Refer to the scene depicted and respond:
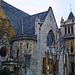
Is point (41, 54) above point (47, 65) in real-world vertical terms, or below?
above

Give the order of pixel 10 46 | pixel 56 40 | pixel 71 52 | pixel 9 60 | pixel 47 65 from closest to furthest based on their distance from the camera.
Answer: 1. pixel 9 60
2. pixel 10 46
3. pixel 47 65
4. pixel 56 40
5. pixel 71 52

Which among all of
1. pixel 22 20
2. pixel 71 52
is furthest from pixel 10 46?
pixel 71 52

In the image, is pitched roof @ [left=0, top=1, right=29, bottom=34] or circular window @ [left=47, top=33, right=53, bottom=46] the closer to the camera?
pitched roof @ [left=0, top=1, right=29, bottom=34]

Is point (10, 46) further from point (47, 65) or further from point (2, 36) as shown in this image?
point (47, 65)

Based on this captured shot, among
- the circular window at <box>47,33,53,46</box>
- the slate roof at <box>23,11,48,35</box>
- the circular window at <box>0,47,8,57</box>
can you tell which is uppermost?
the slate roof at <box>23,11,48,35</box>

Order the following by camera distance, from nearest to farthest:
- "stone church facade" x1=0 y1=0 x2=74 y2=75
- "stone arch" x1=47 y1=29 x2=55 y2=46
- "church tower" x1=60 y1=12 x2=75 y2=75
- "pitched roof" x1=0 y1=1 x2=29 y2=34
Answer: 1. "stone church facade" x1=0 y1=0 x2=74 y2=75
2. "pitched roof" x1=0 y1=1 x2=29 y2=34
3. "stone arch" x1=47 y1=29 x2=55 y2=46
4. "church tower" x1=60 y1=12 x2=75 y2=75

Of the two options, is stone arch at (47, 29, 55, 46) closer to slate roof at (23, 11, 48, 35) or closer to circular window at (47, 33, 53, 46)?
circular window at (47, 33, 53, 46)

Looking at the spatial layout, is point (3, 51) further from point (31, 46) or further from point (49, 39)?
point (49, 39)

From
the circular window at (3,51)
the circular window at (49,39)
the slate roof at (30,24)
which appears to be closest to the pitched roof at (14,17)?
the slate roof at (30,24)

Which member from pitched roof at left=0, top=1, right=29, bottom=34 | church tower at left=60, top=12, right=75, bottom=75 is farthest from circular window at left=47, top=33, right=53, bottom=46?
church tower at left=60, top=12, right=75, bottom=75

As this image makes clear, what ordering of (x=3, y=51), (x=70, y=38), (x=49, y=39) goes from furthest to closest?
(x=70, y=38)
(x=49, y=39)
(x=3, y=51)

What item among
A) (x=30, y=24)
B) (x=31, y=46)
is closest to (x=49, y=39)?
(x=30, y=24)

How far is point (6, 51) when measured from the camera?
2777cm

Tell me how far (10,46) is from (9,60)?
2.95 m
